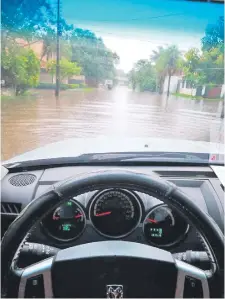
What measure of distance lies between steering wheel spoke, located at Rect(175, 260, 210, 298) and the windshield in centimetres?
88

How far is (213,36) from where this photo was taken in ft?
6.05

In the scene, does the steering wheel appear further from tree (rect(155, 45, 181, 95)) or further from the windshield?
tree (rect(155, 45, 181, 95))

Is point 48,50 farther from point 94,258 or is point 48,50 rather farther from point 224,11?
point 94,258

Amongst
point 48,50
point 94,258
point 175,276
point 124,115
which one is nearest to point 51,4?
A: point 48,50

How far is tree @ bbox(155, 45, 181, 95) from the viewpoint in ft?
6.09

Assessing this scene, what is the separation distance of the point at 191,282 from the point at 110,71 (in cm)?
116

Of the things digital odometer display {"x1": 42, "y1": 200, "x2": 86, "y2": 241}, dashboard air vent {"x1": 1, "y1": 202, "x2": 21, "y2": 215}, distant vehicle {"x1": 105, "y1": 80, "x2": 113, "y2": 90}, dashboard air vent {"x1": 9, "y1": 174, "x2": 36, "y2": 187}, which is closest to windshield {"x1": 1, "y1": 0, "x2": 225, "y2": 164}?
distant vehicle {"x1": 105, "y1": 80, "x2": 113, "y2": 90}

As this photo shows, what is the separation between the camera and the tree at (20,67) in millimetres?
1784

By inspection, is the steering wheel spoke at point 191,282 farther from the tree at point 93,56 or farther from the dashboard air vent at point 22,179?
the tree at point 93,56

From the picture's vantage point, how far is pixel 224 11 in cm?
179

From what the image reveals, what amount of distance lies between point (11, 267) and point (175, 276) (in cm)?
57

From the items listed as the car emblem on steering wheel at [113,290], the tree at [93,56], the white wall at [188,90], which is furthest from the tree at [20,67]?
the car emblem on steering wheel at [113,290]

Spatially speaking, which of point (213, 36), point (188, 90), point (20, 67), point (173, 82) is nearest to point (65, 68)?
point (20, 67)

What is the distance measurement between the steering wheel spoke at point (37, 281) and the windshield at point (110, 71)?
31.5 inches
